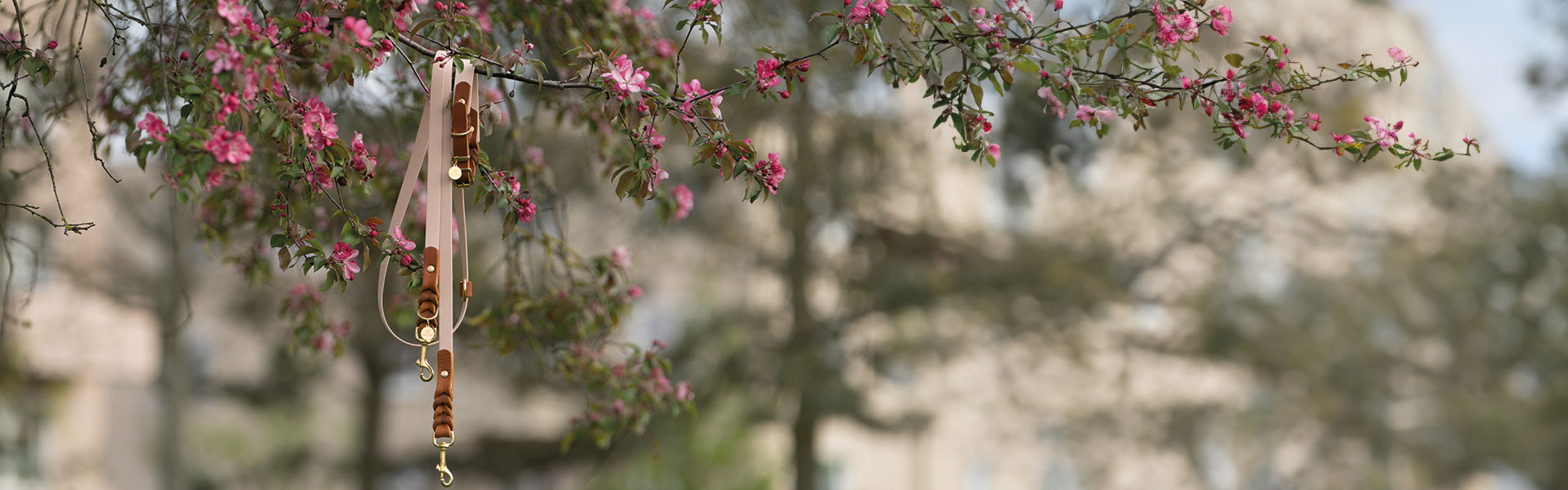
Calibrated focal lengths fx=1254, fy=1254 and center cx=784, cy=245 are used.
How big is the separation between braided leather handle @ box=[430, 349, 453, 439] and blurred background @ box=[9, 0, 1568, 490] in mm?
4737

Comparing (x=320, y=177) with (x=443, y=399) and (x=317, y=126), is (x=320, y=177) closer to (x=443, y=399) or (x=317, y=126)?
(x=317, y=126)

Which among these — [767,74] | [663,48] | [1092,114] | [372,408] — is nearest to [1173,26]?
[1092,114]

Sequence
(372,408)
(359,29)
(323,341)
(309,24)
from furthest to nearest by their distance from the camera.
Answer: (372,408), (323,341), (309,24), (359,29)

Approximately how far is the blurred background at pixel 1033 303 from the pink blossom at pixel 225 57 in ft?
16.5

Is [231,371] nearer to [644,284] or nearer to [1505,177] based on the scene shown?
[644,284]

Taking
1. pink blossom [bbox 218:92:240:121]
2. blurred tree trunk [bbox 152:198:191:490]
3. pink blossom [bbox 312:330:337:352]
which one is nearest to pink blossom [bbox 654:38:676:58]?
pink blossom [bbox 312:330:337:352]

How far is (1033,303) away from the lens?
10719 mm

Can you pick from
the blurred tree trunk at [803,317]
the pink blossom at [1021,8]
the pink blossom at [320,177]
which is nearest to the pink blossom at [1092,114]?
the pink blossom at [1021,8]

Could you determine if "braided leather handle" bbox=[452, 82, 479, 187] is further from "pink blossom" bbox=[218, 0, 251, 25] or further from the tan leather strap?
"pink blossom" bbox=[218, 0, 251, 25]

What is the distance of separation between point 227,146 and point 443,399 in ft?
2.15

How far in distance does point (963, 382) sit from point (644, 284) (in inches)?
140

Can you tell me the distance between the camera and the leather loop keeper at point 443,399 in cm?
236

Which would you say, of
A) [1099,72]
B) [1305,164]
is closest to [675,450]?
[1305,164]

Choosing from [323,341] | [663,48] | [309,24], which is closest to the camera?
[309,24]
